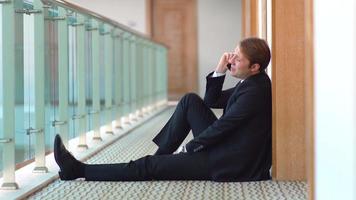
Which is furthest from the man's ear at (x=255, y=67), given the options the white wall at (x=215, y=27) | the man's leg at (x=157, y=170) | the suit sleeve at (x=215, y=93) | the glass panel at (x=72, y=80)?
the white wall at (x=215, y=27)

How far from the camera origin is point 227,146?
3.16 metres

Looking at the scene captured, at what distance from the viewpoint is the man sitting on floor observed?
124 inches

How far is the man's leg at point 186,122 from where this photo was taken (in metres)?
3.38

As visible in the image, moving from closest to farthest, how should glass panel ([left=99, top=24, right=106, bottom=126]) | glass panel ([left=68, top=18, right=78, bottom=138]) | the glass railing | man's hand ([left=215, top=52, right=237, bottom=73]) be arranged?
the glass railing → man's hand ([left=215, top=52, right=237, bottom=73]) → glass panel ([left=68, top=18, right=78, bottom=138]) → glass panel ([left=99, top=24, right=106, bottom=126])

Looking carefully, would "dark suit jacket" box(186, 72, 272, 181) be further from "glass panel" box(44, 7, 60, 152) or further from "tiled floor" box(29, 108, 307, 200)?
"glass panel" box(44, 7, 60, 152)

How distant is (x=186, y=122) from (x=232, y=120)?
36 cm

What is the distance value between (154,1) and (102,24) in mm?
7850

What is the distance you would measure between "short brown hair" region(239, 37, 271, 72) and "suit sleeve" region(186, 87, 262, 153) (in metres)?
0.16

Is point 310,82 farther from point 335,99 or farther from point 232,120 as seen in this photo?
point 232,120

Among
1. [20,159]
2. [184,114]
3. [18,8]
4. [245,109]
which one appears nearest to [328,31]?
[245,109]

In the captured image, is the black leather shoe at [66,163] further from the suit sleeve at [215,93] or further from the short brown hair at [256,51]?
the short brown hair at [256,51]

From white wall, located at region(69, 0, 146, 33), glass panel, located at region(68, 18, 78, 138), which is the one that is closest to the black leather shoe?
glass panel, located at region(68, 18, 78, 138)

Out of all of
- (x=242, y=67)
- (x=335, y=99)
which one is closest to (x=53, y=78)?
(x=242, y=67)


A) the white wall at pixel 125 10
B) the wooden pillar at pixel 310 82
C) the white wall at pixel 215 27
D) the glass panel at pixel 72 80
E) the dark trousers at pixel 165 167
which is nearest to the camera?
the wooden pillar at pixel 310 82
